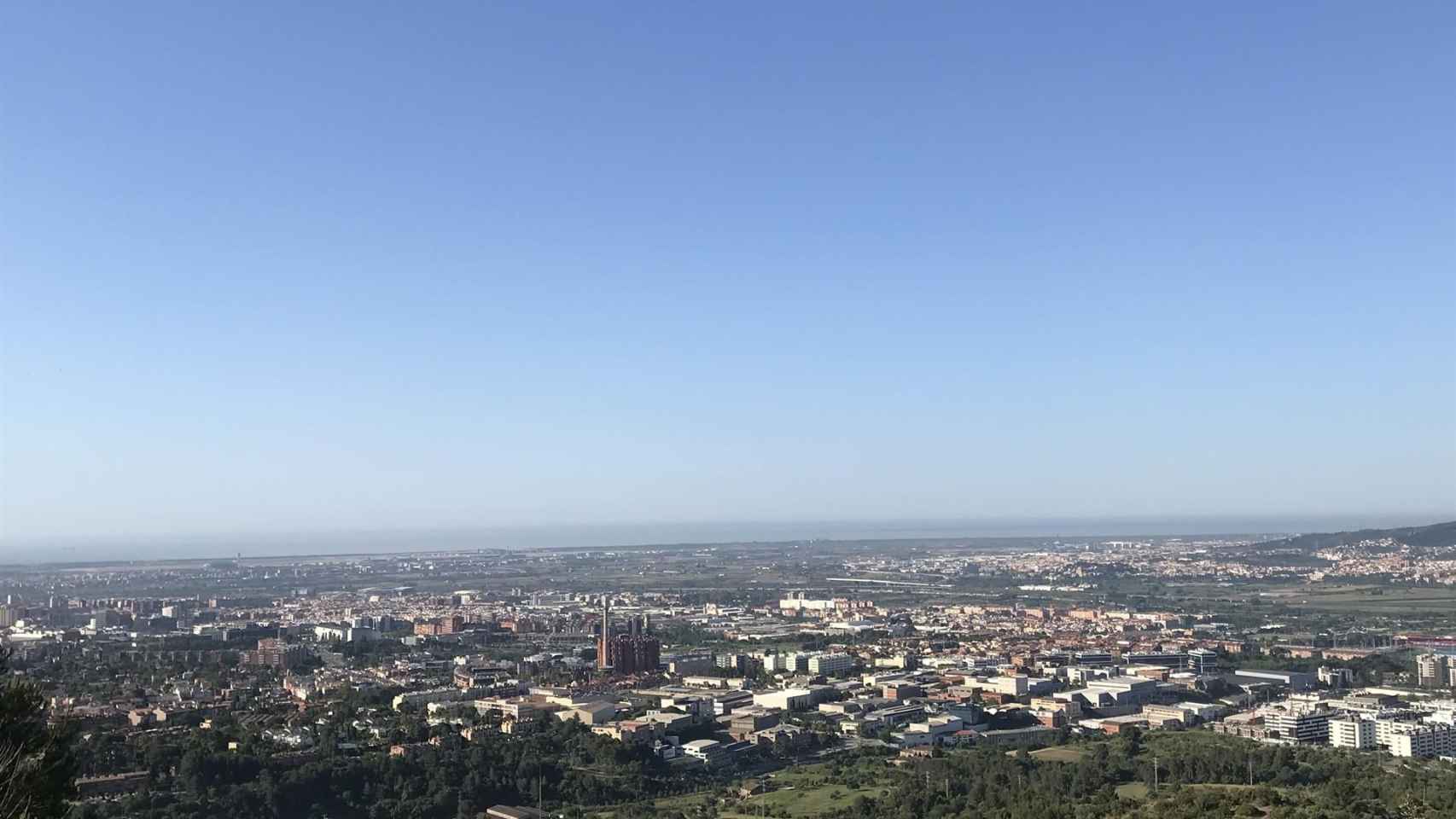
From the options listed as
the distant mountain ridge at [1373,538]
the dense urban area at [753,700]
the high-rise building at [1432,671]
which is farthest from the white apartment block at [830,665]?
the distant mountain ridge at [1373,538]

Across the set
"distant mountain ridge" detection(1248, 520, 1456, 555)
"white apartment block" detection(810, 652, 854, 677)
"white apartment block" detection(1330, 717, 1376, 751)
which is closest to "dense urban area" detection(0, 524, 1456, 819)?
"white apartment block" detection(1330, 717, 1376, 751)

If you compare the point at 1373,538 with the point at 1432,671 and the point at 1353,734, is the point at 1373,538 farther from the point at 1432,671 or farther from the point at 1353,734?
the point at 1353,734

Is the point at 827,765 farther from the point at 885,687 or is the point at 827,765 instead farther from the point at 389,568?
the point at 389,568

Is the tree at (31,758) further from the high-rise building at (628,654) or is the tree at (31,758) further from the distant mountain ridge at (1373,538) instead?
the distant mountain ridge at (1373,538)

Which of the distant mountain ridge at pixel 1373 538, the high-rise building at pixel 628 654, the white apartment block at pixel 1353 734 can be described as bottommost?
the white apartment block at pixel 1353 734

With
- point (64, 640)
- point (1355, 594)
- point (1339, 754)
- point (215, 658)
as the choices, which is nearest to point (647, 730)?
point (1339, 754)

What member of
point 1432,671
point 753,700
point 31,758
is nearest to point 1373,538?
point 1432,671

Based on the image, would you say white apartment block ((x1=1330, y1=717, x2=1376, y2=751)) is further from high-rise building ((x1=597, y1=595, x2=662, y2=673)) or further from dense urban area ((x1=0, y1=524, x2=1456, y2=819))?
high-rise building ((x1=597, y1=595, x2=662, y2=673))
